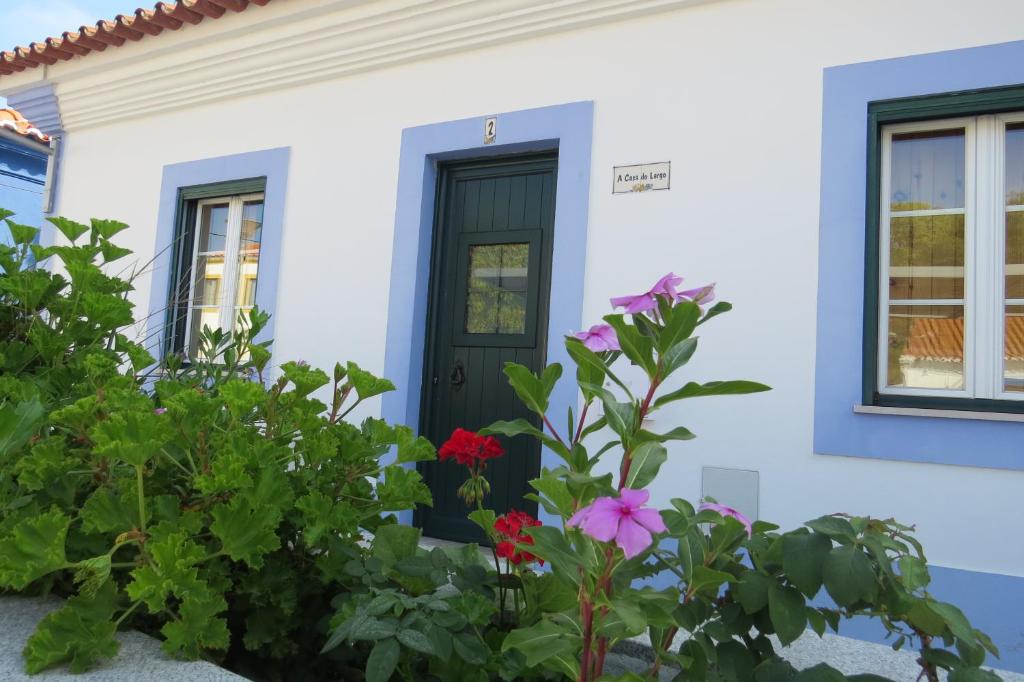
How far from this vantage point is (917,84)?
3283mm

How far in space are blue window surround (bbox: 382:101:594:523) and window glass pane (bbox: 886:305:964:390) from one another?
156cm

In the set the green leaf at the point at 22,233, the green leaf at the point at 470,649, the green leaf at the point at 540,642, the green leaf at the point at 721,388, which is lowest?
the green leaf at the point at 470,649

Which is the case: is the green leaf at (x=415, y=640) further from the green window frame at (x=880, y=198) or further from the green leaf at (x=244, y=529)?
the green window frame at (x=880, y=198)

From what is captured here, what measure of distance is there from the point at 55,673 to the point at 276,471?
413 millimetres

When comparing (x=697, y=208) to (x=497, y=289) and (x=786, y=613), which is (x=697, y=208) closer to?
(x=497, y=289)

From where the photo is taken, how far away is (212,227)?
5699 mm

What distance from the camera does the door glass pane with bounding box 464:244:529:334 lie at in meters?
4.36

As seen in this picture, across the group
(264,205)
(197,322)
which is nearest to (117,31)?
(264,205)

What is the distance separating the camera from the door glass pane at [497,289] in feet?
14.3

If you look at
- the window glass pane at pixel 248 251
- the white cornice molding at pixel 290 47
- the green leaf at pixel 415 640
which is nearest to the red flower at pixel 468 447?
the green leaf at pixel 415 640

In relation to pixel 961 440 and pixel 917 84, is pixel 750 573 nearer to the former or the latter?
pixel 961 440

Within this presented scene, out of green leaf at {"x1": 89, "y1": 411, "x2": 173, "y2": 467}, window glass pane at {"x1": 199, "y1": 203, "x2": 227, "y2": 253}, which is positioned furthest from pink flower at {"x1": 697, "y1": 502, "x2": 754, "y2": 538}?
window glass pane at {"x1": 199, "y1": 203, "x2": 227, "y2": 253}

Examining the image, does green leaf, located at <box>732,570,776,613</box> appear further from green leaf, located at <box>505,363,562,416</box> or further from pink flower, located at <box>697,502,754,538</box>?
green leaf, located at <box>505,363,562,416</box>

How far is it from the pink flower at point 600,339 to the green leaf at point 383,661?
0.56m
